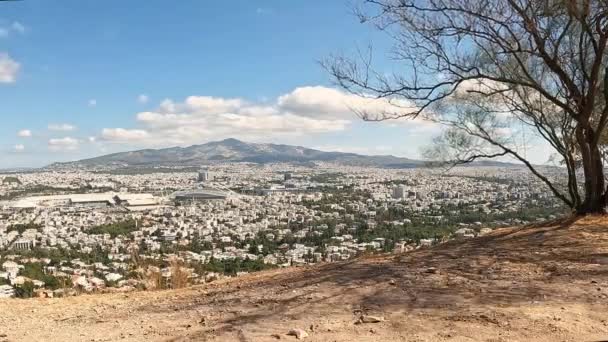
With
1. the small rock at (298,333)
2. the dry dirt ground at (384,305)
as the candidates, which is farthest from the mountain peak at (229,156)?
the small rock at (298,333)

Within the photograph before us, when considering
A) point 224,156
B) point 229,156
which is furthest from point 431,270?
point 229,156

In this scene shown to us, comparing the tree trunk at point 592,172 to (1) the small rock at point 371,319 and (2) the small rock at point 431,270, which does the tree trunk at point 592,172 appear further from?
(1) the small rock at point 371,319

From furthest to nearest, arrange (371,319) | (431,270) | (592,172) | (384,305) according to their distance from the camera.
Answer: (592,172)
(431,270)
(384,305)
(371,319)

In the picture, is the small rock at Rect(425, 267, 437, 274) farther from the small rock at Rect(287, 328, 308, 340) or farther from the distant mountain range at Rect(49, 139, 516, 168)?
the distant mountain range at Rect(49, 139, 516, 168)

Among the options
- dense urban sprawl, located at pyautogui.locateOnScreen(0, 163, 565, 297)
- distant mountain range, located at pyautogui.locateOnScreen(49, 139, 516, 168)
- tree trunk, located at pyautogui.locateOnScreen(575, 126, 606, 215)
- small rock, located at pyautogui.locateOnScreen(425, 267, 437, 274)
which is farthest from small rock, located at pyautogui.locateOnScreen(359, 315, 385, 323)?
distant mountain range, located at pyautogui.locateOnScreen(49, 139, 516, 168)

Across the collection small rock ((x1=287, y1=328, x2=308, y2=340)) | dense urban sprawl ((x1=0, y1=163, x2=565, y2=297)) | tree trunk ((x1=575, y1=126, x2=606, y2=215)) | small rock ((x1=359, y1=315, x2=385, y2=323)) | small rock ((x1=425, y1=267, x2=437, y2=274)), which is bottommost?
dense urban sprawl ((x1=0, y1=163, x2=565, y2=297))

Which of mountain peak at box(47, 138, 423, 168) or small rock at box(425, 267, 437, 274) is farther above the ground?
mountain peak at box(47, 138, 423, 168)

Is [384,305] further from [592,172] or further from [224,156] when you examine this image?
[224,156]

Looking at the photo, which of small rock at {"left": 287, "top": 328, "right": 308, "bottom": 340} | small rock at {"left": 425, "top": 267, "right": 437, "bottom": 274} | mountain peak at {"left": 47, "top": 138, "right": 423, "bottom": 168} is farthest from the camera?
mountain peak at {"left": 47, "top": 138, "right": 423, "bottom": 168}
